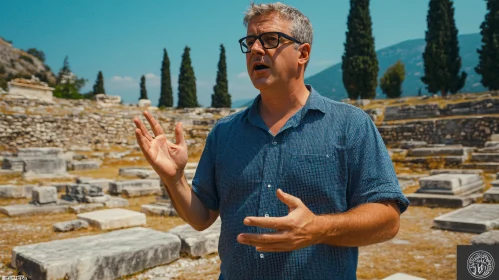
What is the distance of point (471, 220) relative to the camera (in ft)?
20.3

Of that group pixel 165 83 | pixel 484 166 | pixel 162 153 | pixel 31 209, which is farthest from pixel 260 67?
pixel 165 83

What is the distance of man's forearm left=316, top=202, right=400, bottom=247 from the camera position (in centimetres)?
148

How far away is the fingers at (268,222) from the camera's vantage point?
131 centimetres

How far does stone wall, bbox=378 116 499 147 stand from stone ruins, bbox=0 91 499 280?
5cm

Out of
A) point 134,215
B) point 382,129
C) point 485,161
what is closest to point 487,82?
point 382,129

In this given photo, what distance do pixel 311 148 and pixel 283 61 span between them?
429mm

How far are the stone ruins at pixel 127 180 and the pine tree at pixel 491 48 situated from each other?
8141 mm

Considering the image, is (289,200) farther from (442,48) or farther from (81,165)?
(442,48)

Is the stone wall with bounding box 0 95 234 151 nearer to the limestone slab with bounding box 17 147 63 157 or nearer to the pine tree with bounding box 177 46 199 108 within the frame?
the limestone slab with bounding box 17 147 63 157

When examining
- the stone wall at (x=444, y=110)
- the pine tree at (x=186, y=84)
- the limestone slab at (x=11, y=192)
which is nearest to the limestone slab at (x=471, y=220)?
the limestone slab at (x=11, y=192)

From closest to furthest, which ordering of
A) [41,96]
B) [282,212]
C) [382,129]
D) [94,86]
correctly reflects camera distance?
1. [282,212]
2. [382,129]
3. [41,96]
4. [94,86]

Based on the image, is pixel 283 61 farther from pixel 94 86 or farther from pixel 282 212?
pixel 94 86

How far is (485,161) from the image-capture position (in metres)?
13.4

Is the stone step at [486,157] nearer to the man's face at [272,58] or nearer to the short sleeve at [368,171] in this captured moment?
the short sleeve at [368,171]
